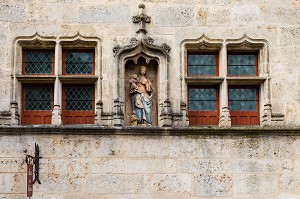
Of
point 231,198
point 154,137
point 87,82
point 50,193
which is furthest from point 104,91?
point 231,198

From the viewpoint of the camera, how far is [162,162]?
37.3ft

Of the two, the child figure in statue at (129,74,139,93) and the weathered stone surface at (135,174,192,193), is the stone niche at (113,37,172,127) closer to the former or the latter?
the child figure in statue at (129,74,139,93)

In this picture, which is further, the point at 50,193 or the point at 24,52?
the point at 24,52

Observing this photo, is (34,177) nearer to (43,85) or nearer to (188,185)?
(43,85)

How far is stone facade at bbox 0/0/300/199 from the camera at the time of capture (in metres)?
11.3

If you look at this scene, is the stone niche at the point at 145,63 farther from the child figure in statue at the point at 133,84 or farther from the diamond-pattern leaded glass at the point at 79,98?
the diamond-pattern leaded glass at the point at 79,98

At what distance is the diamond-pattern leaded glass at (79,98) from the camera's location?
1177 centimetres

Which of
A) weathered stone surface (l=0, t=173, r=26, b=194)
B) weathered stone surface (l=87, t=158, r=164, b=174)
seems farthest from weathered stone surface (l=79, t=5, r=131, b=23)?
weathered stone surface (l=0, t=173, r=26, b=194)

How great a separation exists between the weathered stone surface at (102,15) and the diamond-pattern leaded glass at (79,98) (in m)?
1.12

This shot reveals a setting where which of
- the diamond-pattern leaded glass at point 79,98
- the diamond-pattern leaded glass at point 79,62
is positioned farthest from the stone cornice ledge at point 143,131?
the diamond-pattern leaded glass at point 79,62

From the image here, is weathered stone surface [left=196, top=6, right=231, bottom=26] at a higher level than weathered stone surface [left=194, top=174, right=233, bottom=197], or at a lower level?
higher

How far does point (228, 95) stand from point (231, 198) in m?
1.71

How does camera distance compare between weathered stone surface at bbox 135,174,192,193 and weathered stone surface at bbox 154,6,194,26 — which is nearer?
weathered stone surface at bbox 135,174,192,193

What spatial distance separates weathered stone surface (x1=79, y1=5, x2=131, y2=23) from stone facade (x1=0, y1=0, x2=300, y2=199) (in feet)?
0.05
